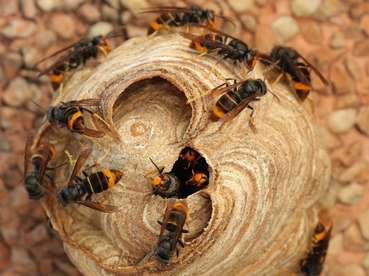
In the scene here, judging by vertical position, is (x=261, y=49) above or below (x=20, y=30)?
above

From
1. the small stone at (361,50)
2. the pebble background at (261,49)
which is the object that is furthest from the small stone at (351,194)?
the small stone at (361,50)

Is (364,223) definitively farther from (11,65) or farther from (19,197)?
(11,65)

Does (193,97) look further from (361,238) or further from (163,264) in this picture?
(361,238)

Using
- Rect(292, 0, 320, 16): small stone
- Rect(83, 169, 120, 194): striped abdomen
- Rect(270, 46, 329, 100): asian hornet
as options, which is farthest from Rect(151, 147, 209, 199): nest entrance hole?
Rect(292, 0, 320, 16): small stone

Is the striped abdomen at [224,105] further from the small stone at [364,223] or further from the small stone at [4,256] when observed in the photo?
the small stone at [4,256]

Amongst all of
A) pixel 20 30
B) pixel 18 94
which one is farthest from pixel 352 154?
pixel 20 30

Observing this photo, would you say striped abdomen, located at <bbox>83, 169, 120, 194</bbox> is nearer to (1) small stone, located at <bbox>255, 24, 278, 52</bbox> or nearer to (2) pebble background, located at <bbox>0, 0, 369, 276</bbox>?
(2) pebble background, located at <bbox>0, 0, 369, 276</bbox>
